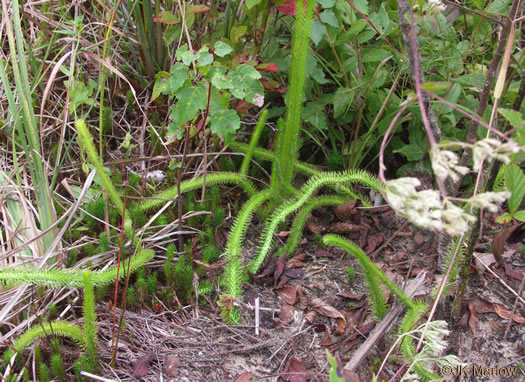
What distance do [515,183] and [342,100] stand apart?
1001 mm

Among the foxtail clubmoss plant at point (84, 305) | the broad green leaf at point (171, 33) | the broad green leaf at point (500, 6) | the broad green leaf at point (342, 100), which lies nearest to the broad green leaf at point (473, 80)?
the broad green leaf at point (500, 6)

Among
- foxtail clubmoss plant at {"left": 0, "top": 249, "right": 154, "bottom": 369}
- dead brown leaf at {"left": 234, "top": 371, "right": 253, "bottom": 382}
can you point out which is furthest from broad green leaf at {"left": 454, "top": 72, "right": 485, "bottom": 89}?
foxtail clubmoss plant at {"left": 0, "top": 249, "right": 154, "bottom": 369}

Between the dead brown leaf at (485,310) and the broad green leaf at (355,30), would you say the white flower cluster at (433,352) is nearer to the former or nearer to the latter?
the dead brown leaf at (485,310)

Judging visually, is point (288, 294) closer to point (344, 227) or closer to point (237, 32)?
point (344, 227)

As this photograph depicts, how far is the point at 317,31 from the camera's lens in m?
2.21

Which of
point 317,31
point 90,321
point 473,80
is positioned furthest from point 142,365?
point 473,80

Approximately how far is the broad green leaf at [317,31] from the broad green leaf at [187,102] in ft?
1.91

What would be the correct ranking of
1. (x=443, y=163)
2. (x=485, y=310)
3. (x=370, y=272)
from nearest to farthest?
(x=443, y=163) < (x=370, y=272) < (x=485, y=310)

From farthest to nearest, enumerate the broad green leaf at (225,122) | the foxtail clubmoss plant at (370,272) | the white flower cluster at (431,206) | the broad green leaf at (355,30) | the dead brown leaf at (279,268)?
the broad green leaf at (355,30) < the dead brown leaf at (279,268) < the broad green leaf at (225,122) < the foxtail clubmoss plant at (370,272) < the white flower cluster at (431,206)

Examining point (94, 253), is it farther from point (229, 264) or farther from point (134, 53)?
point (134, 53)

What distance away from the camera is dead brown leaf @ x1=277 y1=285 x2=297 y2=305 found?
2107mm

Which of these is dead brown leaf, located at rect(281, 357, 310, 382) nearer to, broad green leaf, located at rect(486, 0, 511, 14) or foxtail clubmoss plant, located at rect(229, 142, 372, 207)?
foxtail clubmoss plant, located at rect(229, 142, 372, 207)

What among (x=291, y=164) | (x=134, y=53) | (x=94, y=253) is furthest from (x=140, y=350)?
(x=134, y=53)

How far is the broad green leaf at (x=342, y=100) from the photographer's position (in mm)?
2426
